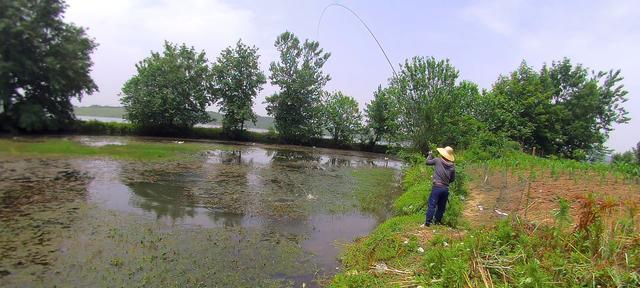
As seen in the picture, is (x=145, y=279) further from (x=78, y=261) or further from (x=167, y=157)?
(x=167, y=157)

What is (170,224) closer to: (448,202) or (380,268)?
(380,268)

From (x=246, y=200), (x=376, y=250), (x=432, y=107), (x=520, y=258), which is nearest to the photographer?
(x=520, y=258)

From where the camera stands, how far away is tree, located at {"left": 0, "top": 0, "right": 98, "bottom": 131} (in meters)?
28.8

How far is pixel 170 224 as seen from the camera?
31.3 ft

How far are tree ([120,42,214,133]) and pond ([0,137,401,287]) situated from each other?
Result: 19.7 metres

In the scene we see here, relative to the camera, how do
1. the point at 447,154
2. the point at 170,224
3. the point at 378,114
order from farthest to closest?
1. the point at 378,114
2. the point at 170,224
3. the point at 447,154

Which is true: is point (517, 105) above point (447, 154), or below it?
above

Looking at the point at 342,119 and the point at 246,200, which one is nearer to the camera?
the point at 246,200

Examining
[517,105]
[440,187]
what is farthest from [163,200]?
[517,105]

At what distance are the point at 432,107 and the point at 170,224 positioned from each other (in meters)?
19.4

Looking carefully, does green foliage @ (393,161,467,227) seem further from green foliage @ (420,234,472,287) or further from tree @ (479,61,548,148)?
tree @ (479,61,548,148)

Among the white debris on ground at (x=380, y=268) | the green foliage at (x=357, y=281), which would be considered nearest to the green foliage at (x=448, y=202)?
the white debris on ground at (x=380, y=268)

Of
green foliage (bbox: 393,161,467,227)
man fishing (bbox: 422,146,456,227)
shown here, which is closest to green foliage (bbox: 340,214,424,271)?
man fishing (bbox: 422,146,456,227)

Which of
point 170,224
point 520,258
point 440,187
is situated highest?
point 440,187
